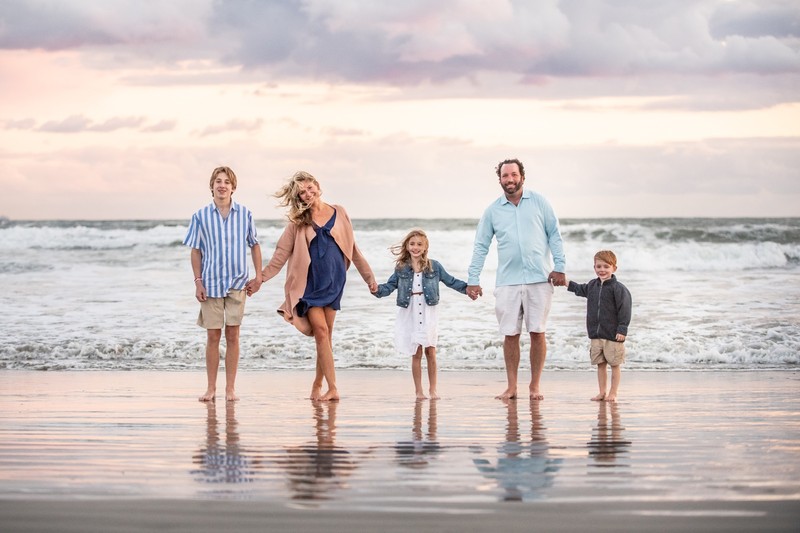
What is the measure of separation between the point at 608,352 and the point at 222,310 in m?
2.96

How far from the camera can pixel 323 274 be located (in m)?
8.06

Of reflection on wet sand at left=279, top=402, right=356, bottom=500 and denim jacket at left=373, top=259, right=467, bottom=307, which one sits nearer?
reflection on wet sand at left=279, top=402, right=356, bottom=500

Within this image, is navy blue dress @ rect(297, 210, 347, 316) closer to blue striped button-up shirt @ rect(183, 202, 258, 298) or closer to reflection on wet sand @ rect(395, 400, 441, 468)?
blue striped button-up shirt @ rect(183, 202, 258, 298)

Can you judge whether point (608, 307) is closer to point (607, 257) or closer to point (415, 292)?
point (607, 257)

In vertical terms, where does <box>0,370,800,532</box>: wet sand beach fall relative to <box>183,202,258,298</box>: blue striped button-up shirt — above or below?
below

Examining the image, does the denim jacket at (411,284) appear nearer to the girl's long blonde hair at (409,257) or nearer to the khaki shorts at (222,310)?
the girl's long blonde hair at (409,257)

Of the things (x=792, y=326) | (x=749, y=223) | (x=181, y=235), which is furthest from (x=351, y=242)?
(x=749, y=223)

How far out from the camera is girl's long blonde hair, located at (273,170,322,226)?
8.02 meters

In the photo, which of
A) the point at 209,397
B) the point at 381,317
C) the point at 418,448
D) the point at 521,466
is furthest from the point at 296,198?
the point at 381,317

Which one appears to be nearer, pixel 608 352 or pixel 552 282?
pixel 608 352

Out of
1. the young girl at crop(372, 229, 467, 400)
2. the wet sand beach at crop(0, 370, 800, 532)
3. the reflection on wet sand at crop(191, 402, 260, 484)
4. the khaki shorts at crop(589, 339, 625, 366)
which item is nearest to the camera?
the wet sand beach at crop(0, 370, 800, 532)

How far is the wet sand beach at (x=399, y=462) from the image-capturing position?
11.8 ft

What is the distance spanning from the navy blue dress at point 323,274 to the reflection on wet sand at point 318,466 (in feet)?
7.05

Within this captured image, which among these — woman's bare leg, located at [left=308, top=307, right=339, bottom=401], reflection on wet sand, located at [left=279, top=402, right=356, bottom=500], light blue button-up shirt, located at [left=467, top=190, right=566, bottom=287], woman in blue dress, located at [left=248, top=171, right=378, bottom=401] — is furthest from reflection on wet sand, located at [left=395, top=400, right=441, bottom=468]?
light blue button-up shirt, located at [left=467, top=190, right=566, bottom=287]
